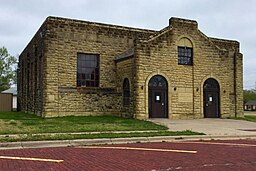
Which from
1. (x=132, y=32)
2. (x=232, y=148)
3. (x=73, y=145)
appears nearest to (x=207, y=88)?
(x=132, y=32)

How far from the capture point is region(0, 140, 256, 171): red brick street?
7.16m

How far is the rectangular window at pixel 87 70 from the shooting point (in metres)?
23.7

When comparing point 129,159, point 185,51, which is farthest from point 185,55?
point 129,159

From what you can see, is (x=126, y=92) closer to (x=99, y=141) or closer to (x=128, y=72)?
(x=128, y=72)

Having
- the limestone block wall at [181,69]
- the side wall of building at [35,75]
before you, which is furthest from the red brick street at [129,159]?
the side wall of building at [35,75]

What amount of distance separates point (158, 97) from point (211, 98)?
476 centimetres

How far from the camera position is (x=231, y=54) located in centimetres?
2722

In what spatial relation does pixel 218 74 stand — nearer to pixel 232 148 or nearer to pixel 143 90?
pixel 143 90

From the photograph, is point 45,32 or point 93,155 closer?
point 93,155

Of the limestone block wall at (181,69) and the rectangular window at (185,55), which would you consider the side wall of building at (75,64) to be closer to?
the limestone block wall at (181,69)

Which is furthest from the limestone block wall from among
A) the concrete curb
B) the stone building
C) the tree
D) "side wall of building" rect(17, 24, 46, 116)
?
the tree

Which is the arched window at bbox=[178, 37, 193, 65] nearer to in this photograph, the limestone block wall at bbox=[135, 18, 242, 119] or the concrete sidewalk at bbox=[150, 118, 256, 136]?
the limestone block wall at bbox=[135, 18, 242, 119]

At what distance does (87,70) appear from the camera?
24.0 meters

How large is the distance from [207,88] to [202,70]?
57.8 inches
